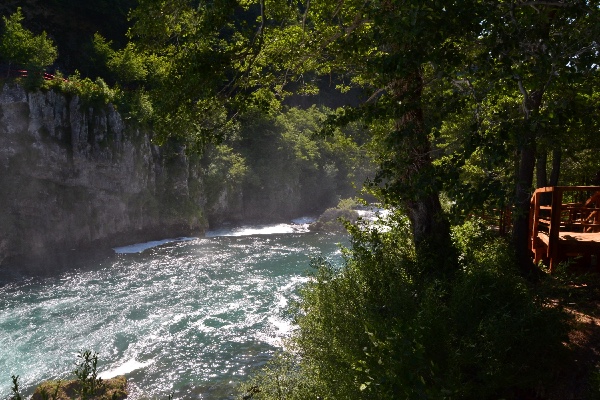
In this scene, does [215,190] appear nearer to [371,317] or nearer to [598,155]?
[598,155]

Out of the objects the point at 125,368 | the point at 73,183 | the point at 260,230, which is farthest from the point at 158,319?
the point at 260,230

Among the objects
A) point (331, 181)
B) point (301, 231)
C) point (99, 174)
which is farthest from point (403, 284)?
point (331, 181)

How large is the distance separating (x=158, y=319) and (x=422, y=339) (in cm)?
1340

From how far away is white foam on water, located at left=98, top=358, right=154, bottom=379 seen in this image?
12281 mm

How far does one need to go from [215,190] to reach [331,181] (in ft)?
60.2

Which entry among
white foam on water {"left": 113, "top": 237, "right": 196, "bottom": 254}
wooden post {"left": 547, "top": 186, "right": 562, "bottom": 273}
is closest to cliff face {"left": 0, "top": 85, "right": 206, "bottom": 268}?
white foam on water {"left": 113, "top": 237, "right": 196, "bottom": 254}

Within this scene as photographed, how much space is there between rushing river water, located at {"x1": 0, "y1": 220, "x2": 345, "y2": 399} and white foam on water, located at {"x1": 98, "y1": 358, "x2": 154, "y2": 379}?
0.17 ft

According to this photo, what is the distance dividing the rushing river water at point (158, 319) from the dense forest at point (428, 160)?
13.1ft

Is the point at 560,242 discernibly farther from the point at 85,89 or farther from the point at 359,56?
the point at 85,89

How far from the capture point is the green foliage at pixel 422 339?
4.23m

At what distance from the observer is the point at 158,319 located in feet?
53.6

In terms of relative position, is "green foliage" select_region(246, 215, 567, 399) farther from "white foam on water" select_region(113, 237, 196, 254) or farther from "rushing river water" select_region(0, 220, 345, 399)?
"white foam on water" select_region(113, 237, 196, 254)

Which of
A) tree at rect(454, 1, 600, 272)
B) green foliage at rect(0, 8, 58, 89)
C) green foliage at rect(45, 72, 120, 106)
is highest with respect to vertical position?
green foliage at rect(0, 8, 58, 89)

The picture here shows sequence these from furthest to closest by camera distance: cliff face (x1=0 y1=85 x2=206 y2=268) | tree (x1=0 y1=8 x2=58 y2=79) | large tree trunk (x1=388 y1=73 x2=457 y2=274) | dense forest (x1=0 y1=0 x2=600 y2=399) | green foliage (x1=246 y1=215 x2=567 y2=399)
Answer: tree (x1=0 y1=8 x2=58 y2=79) → cliff face (x1=0 y1=85 x2=206 y2=268) → large tree trunk (x1=388 y1=73 x2=457 y2=274) → dense forest (x1=0 y1=0 x2=600 y2=399) → green foliage (x1=246 y1=215 x2=567 y2=399)
